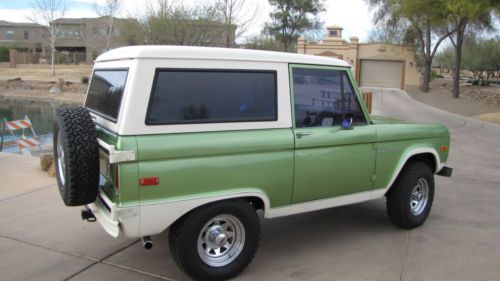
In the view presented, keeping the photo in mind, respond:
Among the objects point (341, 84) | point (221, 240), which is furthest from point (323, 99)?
point (221, 240)

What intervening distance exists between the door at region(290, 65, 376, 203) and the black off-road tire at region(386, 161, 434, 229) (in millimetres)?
522

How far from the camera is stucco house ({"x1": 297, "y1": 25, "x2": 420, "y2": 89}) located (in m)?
44.6

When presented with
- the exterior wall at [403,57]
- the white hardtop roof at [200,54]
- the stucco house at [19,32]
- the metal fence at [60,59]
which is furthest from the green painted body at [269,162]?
the stucco house at [19,32]

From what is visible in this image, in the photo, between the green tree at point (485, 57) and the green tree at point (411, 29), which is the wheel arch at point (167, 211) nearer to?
the green tree at point (411, 29)

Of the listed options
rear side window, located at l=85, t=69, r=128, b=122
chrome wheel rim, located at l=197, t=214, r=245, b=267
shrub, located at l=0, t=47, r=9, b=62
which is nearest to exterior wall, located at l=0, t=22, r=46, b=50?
shrub, located at l=0, t=47, r=9, b=62

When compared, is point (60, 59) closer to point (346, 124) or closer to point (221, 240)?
point (346, 124)

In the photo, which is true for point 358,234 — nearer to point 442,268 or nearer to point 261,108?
point 442,268

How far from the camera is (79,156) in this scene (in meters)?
3.39

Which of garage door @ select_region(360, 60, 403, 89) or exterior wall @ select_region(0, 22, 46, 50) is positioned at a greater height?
exterior wall @ select_region(0, 22, 46, 50)

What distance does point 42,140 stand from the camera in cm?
1466

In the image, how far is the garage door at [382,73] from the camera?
45.6 m

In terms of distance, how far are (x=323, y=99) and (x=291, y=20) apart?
4498 cm

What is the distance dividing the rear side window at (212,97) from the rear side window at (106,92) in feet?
1.09

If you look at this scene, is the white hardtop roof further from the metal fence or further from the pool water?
the metal fence
